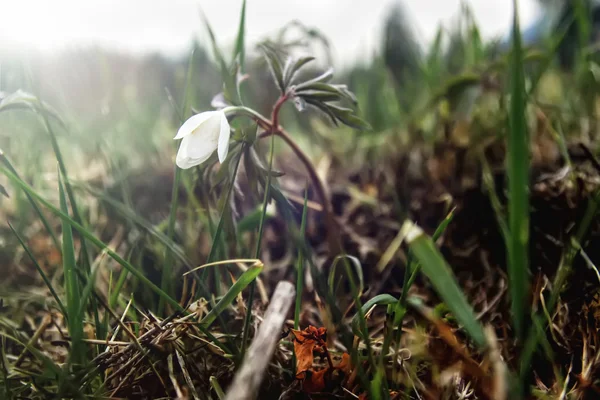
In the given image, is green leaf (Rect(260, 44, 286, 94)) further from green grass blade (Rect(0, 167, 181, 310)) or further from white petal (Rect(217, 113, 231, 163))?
green grass blade (Rect(0, 167, 181, 310))

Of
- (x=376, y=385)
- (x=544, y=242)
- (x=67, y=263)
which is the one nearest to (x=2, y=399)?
(x=67, y=263)

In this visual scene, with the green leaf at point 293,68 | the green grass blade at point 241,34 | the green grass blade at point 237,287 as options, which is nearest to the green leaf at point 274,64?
the green leaf at point 293,68

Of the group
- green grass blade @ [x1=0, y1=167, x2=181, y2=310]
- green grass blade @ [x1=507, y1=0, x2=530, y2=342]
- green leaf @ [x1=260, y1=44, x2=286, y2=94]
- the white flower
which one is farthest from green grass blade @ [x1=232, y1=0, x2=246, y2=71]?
green grass blade @ [x1=507, y1=0, x2=530, y2=342]

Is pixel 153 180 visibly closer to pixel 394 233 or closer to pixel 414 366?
pixel 394 233

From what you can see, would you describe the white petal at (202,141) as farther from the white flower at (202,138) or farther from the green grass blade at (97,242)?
the green grass blade at (97,242)

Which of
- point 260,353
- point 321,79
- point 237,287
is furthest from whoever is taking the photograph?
point 321,79

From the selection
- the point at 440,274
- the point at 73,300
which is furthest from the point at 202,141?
the point at 440,274

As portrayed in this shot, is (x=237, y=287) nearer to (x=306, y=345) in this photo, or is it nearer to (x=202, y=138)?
(x=306, y=345)

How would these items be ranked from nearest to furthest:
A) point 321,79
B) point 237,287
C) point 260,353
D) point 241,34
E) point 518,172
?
point 260,353
point 518,172
point 237,287
point 321,79
point 241,34

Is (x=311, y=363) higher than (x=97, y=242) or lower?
lower
